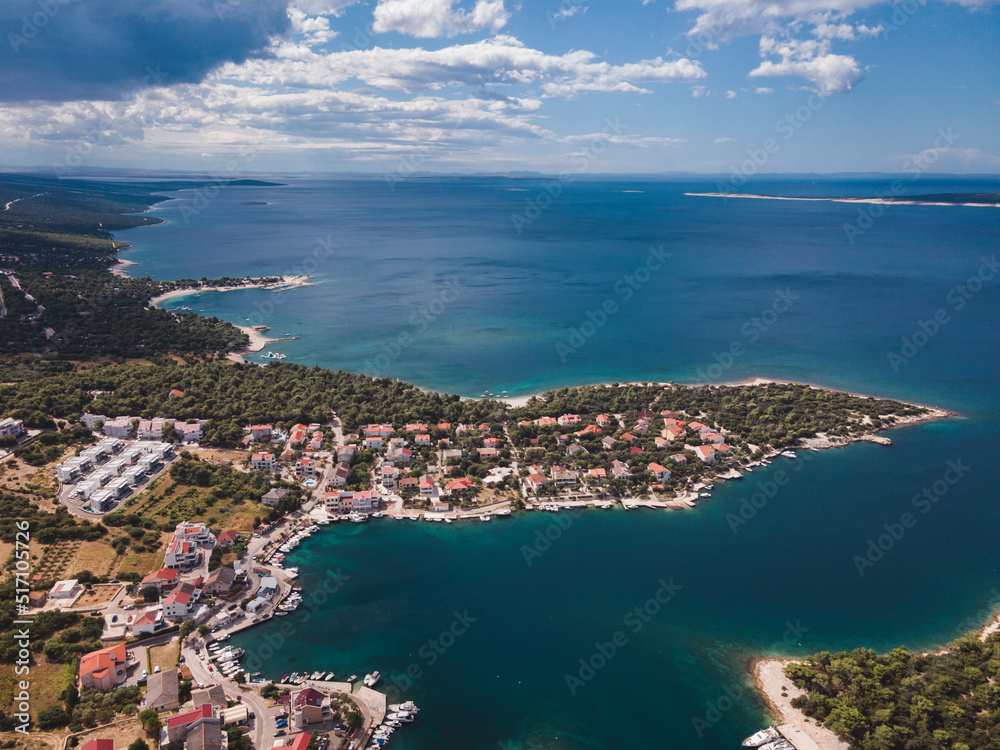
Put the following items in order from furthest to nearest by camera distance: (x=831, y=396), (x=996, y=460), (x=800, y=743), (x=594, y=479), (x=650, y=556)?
(x=831, y=396) → (x=996, y=460) → (x=594, y=479) → (x=650, y=556) → (x=800, y=743)

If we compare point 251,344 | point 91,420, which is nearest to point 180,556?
point 91,420

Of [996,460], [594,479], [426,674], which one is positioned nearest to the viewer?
[426,674]

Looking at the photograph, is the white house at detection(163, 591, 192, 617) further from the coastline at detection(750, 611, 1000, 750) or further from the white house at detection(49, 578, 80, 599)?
the coastline at detection(750, 611, 1000, 750)

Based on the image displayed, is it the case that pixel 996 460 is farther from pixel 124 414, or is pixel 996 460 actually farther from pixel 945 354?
pixel 124 414

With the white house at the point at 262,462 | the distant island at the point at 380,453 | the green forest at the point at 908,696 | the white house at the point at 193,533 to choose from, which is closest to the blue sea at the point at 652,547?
the green forest at the point at 908,696

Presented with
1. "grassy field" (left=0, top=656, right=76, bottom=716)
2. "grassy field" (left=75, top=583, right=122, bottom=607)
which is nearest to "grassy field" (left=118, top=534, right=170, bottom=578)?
"grassy field" (left=75, top=583, right=122, bottom=607)

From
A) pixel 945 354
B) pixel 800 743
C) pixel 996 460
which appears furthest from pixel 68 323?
A: pixel 945 354
